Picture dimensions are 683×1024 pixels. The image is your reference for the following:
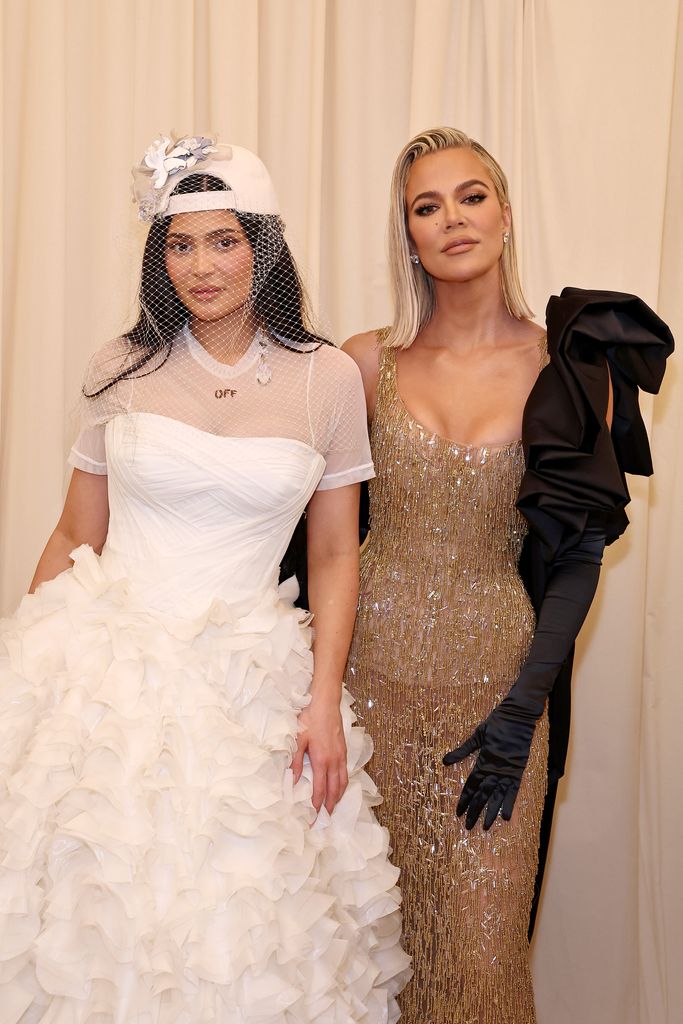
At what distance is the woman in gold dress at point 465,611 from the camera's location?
1.96 metres

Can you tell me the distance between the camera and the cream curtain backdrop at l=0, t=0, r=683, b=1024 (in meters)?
2.56

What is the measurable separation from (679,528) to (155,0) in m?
1.93

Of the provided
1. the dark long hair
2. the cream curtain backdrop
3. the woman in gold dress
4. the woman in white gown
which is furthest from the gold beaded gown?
the cream curtain backdrop

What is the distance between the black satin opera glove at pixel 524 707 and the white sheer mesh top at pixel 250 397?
0.46 meters

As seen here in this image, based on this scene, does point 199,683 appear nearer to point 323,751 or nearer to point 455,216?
point 323,751

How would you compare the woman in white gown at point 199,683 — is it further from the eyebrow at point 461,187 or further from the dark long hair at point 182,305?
the eyebrow at point 461,187

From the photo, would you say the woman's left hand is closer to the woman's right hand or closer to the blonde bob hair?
the woman's right hand

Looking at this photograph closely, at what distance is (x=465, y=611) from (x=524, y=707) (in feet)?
0.71

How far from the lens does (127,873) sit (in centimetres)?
140

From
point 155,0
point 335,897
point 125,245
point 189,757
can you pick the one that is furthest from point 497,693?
point 155,0

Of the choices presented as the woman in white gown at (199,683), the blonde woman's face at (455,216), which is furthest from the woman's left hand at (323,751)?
the blonde woman's face at (455,216)

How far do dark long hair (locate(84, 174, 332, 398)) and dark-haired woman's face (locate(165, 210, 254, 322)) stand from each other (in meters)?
0.03

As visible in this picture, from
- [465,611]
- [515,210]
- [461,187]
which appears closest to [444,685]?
[465,611]

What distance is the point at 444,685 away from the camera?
2.04 metres
